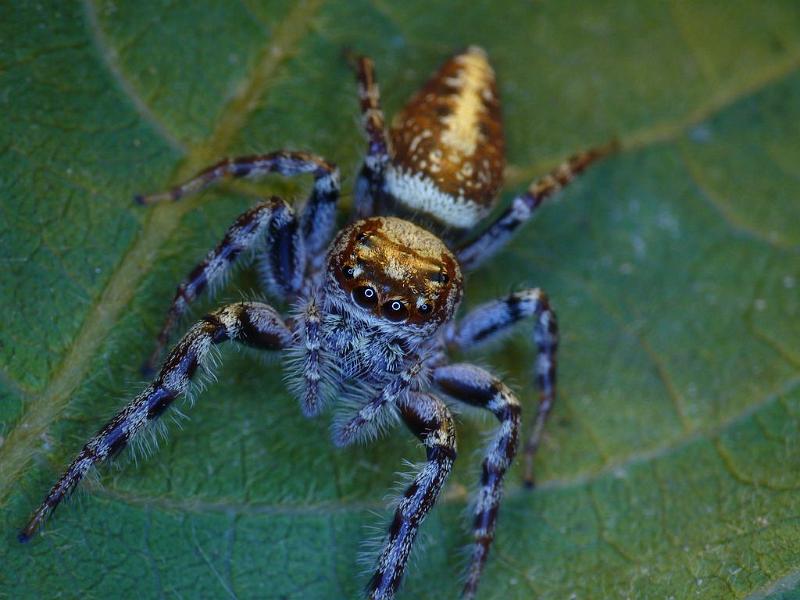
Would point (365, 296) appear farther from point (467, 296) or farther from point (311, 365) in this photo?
point (467, 296)

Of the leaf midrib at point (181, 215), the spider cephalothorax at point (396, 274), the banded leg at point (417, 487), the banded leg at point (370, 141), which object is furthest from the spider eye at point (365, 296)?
the leaf midrib at point (181, 215)

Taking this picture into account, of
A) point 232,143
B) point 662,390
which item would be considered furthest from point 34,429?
point 662,390

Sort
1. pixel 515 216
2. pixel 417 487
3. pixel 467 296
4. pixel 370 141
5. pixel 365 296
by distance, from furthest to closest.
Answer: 1. pixel 467 296
2. pixel 515 216
3. pixel 370 141
4. pixel 365 296
5. pixel 417 487

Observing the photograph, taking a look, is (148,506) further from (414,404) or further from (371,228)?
(371,228)

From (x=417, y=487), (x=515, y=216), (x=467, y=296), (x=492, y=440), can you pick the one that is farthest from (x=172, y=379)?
(x=515, y=216)

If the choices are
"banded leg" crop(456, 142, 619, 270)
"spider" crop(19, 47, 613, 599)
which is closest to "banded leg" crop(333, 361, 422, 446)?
"spider" crop(19, 47, 613, 599)

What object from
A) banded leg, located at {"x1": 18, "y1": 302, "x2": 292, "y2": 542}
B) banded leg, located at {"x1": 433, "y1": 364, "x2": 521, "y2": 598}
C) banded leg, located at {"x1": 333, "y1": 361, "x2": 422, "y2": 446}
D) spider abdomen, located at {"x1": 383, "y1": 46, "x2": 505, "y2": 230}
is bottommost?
banded leg, located at {"x1": 433, "y1": 364, "x2": 521, "y2": 598}

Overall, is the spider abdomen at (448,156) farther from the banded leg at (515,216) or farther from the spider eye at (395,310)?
the spider eye at (395,310)

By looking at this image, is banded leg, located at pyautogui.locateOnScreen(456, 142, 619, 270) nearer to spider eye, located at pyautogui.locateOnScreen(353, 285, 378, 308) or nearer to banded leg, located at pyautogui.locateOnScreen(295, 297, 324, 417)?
spider eye, located at pyautogui.locateOnScreen(353, 285, 378, 308)
